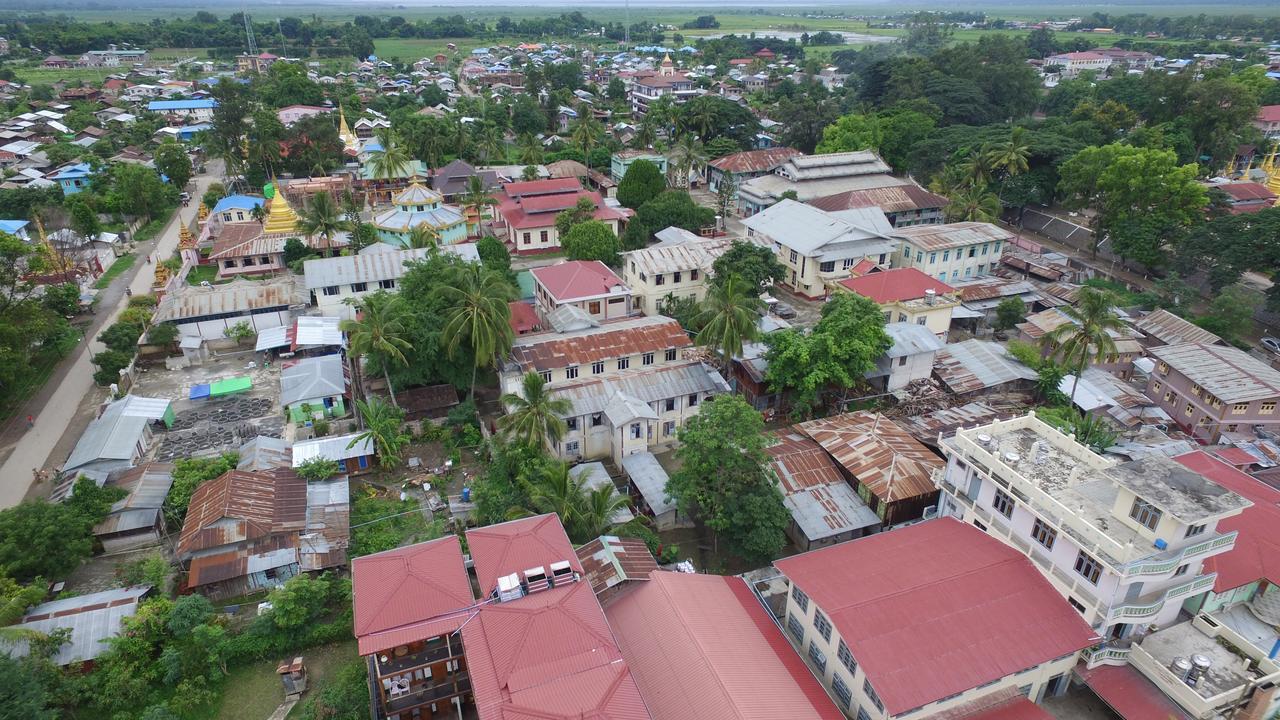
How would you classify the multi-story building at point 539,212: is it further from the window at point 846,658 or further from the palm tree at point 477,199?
the window at point 846,658

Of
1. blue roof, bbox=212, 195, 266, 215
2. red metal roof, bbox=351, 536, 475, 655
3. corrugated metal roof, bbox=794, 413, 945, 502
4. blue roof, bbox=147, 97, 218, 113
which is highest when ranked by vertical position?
blue roof, bbox=147, 97, 218, 113

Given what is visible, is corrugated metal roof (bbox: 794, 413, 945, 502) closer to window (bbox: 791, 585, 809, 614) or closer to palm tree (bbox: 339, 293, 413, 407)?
window (bbox: 791, 585, 809, 614)

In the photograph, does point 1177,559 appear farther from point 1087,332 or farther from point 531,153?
point 531,153

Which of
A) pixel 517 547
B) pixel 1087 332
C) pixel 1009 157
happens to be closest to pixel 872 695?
pixel 517 547

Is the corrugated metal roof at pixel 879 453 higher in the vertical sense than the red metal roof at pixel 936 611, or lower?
lower

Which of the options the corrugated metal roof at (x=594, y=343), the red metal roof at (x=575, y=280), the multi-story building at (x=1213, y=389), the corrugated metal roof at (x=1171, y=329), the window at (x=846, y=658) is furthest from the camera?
the red metal roof at (x=575, y=280)

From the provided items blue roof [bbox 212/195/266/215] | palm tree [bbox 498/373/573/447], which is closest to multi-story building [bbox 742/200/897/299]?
palm tree [bbox 498/373/573/447]

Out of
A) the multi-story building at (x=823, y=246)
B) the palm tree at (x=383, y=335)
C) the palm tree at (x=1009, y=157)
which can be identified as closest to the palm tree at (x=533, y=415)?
the palm tree at (x=383, y=335)
